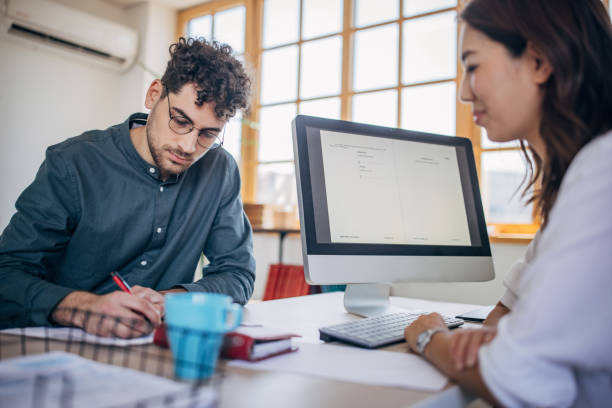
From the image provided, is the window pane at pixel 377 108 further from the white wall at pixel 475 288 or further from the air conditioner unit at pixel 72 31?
the air conditioner unit at pixel 72 31

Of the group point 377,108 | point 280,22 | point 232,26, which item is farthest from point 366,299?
point 232,26

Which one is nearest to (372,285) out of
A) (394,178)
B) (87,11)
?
(394,178)

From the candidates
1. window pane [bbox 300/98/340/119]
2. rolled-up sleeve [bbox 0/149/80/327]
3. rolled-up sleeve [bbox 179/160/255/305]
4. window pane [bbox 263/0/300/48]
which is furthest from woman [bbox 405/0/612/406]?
window pane [bbox 263/0/300/48]

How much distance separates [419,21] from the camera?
10.1ft

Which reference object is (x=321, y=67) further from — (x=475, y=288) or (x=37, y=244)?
(x=37, y=244)

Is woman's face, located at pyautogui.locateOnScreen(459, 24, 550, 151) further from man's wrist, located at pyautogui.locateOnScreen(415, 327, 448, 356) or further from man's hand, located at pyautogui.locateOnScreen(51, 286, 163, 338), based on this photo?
man's hand, located at pyautogui.locateOnScreen(51, 286, 163, 338)

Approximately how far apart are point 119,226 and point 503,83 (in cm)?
95

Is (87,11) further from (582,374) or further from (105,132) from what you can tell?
(582,374)

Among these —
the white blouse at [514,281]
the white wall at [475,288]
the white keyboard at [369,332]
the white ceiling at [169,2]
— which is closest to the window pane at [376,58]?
the white wall at [475,288]

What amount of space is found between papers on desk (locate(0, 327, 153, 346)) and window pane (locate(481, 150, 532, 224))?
2340 mm

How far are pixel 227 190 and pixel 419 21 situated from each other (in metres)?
2.17

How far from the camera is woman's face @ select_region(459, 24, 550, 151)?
78 centimetres

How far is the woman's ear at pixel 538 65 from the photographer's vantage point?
2.49ft

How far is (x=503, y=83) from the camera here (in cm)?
79
